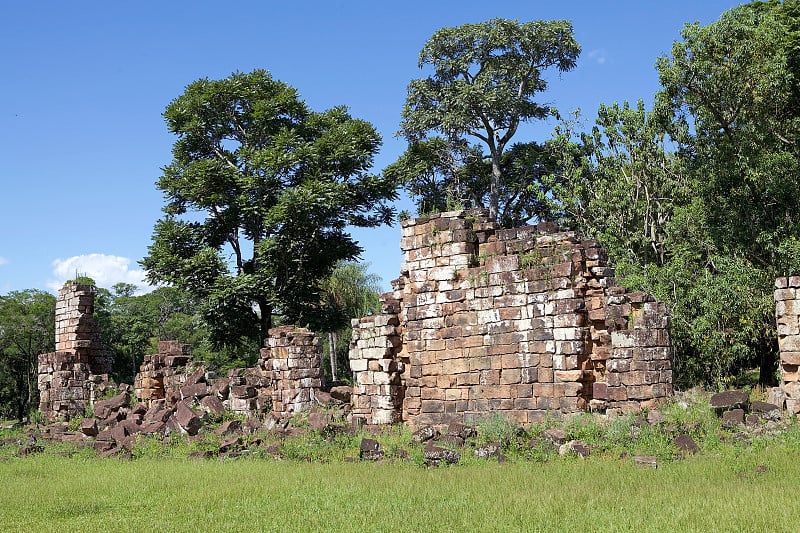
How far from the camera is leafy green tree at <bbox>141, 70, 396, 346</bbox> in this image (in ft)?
91.4

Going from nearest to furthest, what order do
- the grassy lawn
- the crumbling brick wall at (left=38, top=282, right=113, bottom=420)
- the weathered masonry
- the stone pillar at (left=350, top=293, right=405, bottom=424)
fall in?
the grassy lawn < the weathered masonry < the stone pillar at (left=350, top=293, right=405, bottom=424) < the crumbling brick wall at (left=38, top=282, right=113, bottom=420)

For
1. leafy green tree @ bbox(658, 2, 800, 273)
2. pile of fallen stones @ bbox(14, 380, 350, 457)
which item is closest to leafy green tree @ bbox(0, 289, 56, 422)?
pile of fallen stones @ bbox(14, 380, 350, 457)

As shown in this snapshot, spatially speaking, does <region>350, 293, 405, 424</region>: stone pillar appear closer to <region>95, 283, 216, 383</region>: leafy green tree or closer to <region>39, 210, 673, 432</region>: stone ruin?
<region>39, 210, 673, 432</region>: stone ruin

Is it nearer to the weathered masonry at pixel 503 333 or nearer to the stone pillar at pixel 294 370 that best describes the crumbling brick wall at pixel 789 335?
the weathered masonry at pixel 503 333

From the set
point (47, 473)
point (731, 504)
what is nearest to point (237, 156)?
point (47, 473)

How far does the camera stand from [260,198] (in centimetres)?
Result: 2875

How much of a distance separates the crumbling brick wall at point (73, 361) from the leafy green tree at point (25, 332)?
11.3 m

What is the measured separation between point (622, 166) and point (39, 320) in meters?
27.1

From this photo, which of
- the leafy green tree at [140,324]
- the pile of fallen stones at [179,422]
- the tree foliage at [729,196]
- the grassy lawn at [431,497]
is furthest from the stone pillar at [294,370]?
the leafy green tree at [140,324]

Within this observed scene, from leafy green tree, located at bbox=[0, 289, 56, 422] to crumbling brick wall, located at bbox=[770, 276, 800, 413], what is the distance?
32270 mm

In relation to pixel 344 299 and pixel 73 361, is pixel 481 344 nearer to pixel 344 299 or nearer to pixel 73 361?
pixel 73 361

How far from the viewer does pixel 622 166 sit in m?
25.2

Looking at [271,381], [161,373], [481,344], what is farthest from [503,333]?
[161,373]

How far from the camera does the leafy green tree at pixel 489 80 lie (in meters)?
29.7
